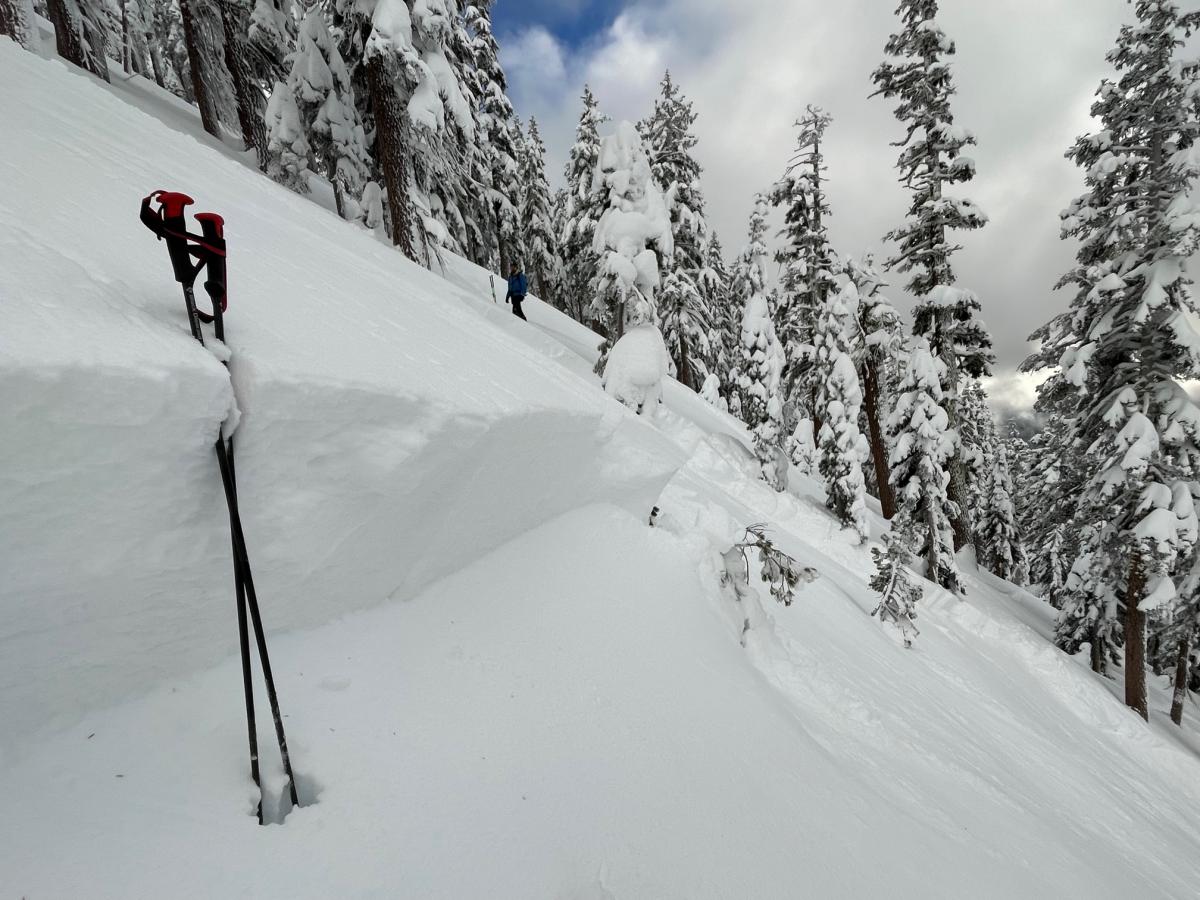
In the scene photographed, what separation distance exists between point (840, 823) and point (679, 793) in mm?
1031

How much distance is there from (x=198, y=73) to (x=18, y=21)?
221 inches

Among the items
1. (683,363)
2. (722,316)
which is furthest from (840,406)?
(722,316)

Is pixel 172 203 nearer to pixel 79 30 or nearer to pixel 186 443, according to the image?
pixel 186 443

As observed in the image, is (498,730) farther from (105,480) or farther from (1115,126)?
(1115,126)

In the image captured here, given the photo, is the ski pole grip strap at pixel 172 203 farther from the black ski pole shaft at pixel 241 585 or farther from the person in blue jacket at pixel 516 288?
the person in blue jacket at pixel 516 288

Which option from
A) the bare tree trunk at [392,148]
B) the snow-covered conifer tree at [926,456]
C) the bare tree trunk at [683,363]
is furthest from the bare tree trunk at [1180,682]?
the bare tree trunk at [392,148]

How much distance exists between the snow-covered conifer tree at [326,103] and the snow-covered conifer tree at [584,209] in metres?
5.88

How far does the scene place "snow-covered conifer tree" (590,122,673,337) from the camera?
1278 centimetres

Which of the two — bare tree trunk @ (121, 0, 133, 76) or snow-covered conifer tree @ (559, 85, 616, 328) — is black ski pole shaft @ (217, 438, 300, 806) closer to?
snow-covered conifer tree @ (559, 85, 616, 328)

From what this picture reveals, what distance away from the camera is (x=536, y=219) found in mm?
31469

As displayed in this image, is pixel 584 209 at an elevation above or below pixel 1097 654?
above

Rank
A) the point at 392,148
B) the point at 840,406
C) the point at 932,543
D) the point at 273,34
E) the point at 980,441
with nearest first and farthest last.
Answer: the point at 392,148 < the point at 273,34 < the point at 840,406 < the point at 932,543 < the point at 980,441

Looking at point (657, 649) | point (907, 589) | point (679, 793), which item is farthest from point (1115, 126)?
point (679, 793)

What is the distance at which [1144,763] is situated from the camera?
1045cm
